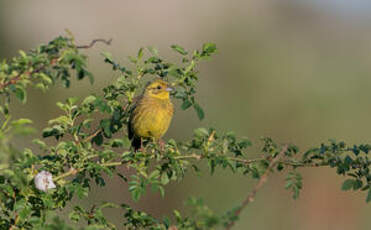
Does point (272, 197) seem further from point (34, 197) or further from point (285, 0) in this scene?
point (285, 0)

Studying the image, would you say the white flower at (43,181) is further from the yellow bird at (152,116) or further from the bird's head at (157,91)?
the bird's head at (157,91)

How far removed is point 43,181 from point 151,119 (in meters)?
1.88

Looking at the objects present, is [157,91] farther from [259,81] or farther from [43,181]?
[259,81]

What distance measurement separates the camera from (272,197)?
33.6 ft

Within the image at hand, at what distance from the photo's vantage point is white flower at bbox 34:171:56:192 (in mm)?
3408

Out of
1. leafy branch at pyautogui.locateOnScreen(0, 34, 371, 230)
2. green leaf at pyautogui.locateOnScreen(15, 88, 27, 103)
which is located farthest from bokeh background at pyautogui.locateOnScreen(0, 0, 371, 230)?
green leaf at pyautogui.locateOnScreen(15, 88, 27, 103)

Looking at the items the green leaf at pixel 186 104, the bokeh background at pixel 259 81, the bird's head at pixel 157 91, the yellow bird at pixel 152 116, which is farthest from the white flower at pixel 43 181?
the bokeh background at pixel 259 81

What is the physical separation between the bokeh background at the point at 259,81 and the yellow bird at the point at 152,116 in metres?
4.31

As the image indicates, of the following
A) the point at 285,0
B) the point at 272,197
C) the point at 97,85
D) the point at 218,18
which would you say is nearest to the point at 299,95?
the point at 272,197

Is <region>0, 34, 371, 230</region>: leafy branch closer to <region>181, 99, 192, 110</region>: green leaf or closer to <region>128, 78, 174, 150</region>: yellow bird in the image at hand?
<region>181, 99, 192, 110</region>: green leaf

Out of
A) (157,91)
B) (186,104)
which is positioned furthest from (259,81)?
(186,104)

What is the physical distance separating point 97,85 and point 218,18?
5.61 metres

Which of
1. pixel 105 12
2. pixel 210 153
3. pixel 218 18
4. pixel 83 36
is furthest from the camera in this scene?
pixel 105 12

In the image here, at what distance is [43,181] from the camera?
11.2 feet
